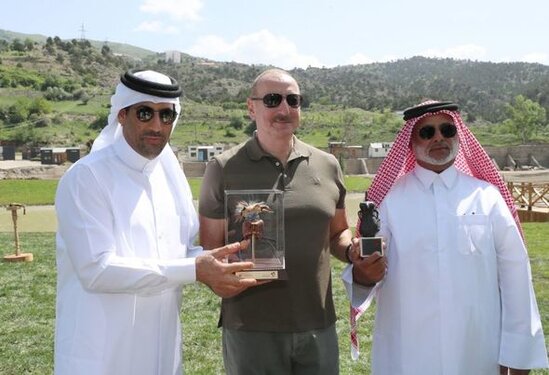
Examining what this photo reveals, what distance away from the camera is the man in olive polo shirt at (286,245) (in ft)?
10.6

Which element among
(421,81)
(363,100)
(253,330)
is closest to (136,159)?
(253,330)

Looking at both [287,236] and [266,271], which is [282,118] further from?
[266,271]

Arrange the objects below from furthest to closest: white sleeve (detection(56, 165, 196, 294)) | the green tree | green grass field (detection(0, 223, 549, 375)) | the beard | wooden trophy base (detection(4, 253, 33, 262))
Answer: the green tree → wooden trophy base (detection(4, 253, 33, 262)) → green grass field (detection(0, 223, 549, 375)) → the beard → white sleeve (detection(56, 165, 196, 294))

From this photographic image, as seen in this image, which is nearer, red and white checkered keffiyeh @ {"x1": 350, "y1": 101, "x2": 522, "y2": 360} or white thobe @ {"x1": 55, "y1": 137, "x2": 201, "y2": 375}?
white thobe @ {"x1": 55, "y1": 137, "x2": 201, "y2": 375}

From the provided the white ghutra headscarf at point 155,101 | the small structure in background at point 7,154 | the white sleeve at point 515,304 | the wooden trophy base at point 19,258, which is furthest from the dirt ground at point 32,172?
the white sleeve at point 515,304

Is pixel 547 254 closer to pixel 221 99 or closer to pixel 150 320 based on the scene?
pixel 150 320

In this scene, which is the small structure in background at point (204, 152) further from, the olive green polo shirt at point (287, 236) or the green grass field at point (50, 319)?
the olive green polo shirt at point (287, 236)

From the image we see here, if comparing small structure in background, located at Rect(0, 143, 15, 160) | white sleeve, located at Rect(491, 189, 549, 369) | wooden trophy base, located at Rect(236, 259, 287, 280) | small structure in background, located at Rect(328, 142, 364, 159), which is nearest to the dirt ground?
small structure in background, located at Rect(0, 143, 15, 160)

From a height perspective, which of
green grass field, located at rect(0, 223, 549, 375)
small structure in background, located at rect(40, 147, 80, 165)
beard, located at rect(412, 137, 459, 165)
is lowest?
green grass field, located at rect(0, 223, 549, 375)

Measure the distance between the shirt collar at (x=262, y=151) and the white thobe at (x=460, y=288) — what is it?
62cm

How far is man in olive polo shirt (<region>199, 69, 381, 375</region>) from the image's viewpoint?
10.6 feet

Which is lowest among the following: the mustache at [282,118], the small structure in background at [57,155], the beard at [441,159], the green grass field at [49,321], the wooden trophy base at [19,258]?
the green grass field at [49,321]

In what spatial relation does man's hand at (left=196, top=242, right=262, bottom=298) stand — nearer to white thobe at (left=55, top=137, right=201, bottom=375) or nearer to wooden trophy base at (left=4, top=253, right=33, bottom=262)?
white thobe at (left=55, top=137, right=201, bottom=375)

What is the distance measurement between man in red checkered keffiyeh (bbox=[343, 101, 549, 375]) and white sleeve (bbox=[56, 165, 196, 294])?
100 cm
